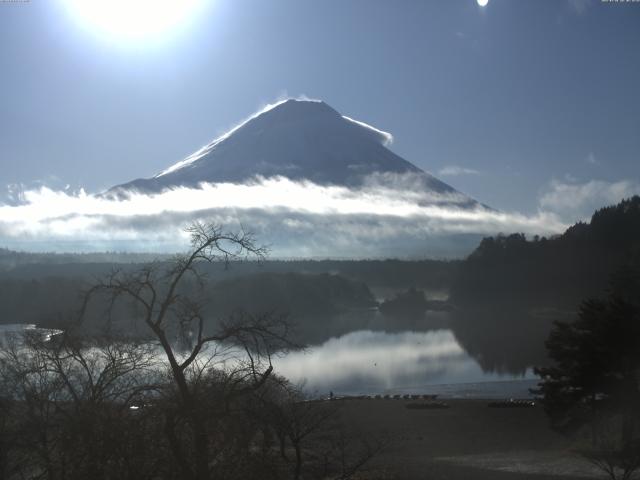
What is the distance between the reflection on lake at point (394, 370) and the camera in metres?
21.2

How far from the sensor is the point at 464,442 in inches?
554

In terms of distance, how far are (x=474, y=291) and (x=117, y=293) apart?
58.4m

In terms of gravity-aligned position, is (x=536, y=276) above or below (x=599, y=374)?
above

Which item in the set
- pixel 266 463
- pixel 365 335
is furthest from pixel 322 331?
pixel 266 463

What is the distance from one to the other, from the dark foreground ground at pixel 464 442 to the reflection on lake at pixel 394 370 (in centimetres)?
221

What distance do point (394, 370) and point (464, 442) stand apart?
11.3 metres

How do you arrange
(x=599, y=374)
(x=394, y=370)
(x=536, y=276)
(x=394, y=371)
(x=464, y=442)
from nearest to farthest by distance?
(x=599, y=374)
(x=464, y=442)
(x=394, y=371)
(x=394, y=370)
(x=536, y=276)

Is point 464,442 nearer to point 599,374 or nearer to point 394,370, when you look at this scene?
point 599,374

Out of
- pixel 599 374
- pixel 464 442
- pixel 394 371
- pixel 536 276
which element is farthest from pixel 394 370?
pixel 536 276

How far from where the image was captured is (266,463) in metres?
4.50

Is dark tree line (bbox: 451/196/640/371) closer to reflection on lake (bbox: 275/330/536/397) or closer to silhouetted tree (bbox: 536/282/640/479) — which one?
reflection on lake (bbox: 275/330/536/397)

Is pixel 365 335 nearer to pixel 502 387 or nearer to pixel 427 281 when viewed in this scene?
pixel 502 387

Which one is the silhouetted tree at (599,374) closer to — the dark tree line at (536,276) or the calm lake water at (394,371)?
the calm lake water at (394,371)

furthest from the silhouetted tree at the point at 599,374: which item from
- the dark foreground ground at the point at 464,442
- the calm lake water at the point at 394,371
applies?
the calm lake water at the point at 394,371
